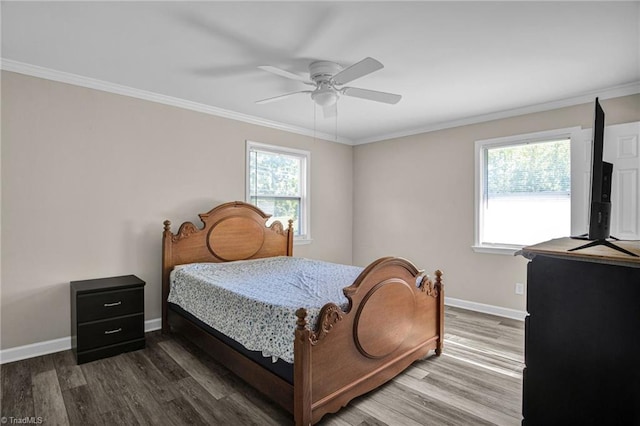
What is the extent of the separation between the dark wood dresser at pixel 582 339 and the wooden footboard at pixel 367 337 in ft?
3.28

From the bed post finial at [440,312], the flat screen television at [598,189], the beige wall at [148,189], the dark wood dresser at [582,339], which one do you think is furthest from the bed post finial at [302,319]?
the beige wall at [148,189]

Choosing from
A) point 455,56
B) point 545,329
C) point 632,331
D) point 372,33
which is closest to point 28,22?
point 372,33

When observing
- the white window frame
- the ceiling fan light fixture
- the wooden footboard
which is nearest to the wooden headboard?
the ceiling fan light fixture

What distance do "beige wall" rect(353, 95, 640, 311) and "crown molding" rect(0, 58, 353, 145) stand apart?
5.06 ft

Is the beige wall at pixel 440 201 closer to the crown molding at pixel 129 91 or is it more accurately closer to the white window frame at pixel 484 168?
the white window frame at pixel 484 168

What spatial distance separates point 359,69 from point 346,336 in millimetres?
1791

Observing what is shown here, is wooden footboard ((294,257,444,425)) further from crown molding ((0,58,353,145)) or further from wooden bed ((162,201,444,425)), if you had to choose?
crown molding ((0,58,353,145))

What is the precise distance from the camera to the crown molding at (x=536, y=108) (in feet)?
10.5

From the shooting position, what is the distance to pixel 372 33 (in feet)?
7.43

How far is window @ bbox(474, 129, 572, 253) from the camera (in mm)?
3645

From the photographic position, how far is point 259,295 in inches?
94.5

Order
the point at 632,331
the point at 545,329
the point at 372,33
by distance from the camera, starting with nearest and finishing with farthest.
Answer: the point at 632,331, the point at 545,329, the point at 372,33

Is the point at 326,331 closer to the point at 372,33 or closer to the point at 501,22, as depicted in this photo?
the point at 372,33

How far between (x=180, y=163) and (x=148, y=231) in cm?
83
